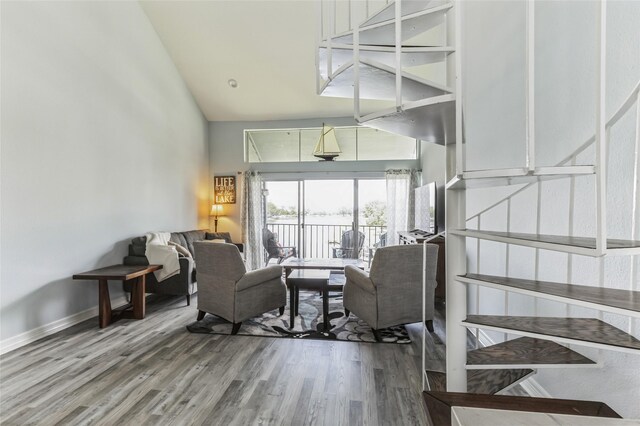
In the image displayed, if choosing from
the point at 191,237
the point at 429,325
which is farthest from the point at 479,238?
the point at 191,237

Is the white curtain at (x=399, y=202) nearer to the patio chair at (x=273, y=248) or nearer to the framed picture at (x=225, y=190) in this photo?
the patio chair at (x=273, y=248)

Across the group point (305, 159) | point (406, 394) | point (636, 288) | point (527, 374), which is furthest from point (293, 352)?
point (305, 159)

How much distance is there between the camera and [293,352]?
2.66m

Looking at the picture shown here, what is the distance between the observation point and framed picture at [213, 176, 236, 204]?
648cm

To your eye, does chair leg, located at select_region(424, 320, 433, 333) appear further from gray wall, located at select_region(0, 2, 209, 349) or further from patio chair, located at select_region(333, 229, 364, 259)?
gray wall, located at select_region(0, 2, 209, 349)

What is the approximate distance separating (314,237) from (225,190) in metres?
2.09

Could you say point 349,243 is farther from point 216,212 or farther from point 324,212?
point 216,212

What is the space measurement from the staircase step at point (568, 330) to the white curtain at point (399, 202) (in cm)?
457

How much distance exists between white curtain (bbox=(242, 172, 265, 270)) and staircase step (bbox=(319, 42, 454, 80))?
4501mm

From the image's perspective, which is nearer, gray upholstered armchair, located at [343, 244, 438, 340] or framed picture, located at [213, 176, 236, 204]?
gray upholstered armchair, located at [343, 244, 438, 340]

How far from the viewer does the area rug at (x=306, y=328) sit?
9.77ft

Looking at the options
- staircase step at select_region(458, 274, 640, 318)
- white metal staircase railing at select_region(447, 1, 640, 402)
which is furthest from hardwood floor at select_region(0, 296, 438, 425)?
staircase step at select_region(458, 274, 640, 318)

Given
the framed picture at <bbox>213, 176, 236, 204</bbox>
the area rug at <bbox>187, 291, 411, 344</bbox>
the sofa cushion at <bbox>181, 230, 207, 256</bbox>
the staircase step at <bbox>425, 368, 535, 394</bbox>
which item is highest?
the framed picture at <bbox>213, 176, 236, 204</bbox>

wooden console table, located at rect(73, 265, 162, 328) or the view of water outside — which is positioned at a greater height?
the view of water outside
